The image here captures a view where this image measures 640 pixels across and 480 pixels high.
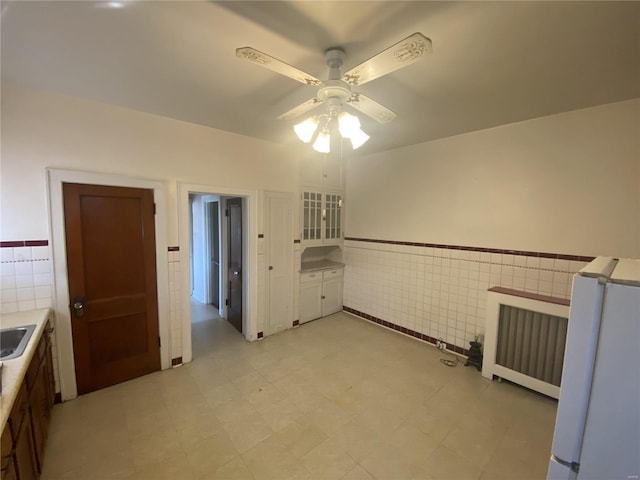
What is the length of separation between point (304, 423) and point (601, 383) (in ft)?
6.62

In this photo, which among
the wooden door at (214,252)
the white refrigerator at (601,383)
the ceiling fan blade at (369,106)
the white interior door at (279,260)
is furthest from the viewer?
the wooden door at (214,252)

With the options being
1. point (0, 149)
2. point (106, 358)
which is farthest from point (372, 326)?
point (0, 149)

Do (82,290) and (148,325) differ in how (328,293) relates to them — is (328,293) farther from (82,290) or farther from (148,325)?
(82,290)

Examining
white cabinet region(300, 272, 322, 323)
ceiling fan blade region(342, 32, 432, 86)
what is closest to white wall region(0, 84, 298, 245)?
white cabinet region(300, 272, 322, 323)

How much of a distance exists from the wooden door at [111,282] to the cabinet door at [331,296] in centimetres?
240

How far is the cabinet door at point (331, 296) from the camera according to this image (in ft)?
14.4

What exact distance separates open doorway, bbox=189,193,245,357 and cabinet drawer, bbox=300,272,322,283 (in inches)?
35.9

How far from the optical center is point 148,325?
275cm

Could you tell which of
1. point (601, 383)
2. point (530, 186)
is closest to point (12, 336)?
point (601, 383)

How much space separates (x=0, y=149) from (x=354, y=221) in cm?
393

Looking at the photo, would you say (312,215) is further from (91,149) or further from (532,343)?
(532,343)

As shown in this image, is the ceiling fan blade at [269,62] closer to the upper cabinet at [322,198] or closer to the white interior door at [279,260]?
the white interior door at [279,260]

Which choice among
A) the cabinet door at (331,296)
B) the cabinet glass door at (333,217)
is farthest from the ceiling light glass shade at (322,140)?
the cabinet door at (331,296)

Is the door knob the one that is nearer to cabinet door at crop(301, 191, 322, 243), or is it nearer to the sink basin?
the sink basin
